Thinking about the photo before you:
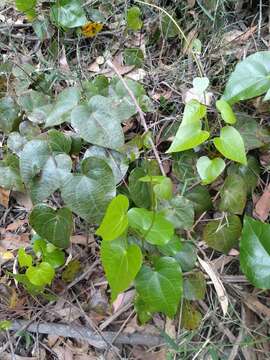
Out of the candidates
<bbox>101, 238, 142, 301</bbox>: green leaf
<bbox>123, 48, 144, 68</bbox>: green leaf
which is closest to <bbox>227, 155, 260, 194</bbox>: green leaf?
<bbox>101, 238, 142, 301</bbox>: green leaf

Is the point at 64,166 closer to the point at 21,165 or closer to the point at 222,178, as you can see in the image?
the point at 21,165

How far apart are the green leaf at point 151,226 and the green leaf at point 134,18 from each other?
75 cm

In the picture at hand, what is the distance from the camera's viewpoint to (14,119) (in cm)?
146

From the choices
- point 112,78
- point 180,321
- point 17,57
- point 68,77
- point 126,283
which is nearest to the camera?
point 126,283

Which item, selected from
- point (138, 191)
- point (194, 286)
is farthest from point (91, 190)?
point (194, 286)

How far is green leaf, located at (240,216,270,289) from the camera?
43.6 inches

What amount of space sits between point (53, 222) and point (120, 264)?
268mm

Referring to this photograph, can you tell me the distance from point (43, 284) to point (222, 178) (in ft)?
1.76

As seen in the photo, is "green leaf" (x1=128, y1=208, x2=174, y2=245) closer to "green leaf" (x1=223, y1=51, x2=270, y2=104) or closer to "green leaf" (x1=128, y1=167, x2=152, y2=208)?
"green leaf" (x1=128, y1=167, x2=152, y2=208)

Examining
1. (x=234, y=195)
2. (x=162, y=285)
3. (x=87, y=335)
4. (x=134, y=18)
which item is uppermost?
(x=134, y=18)

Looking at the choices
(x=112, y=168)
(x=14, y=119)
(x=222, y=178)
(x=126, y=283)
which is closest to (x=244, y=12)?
(x=222, y=178)

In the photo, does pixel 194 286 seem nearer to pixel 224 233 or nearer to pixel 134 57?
pixel 224 233

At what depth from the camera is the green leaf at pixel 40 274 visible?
1217mm

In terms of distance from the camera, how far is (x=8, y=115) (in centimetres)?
147
